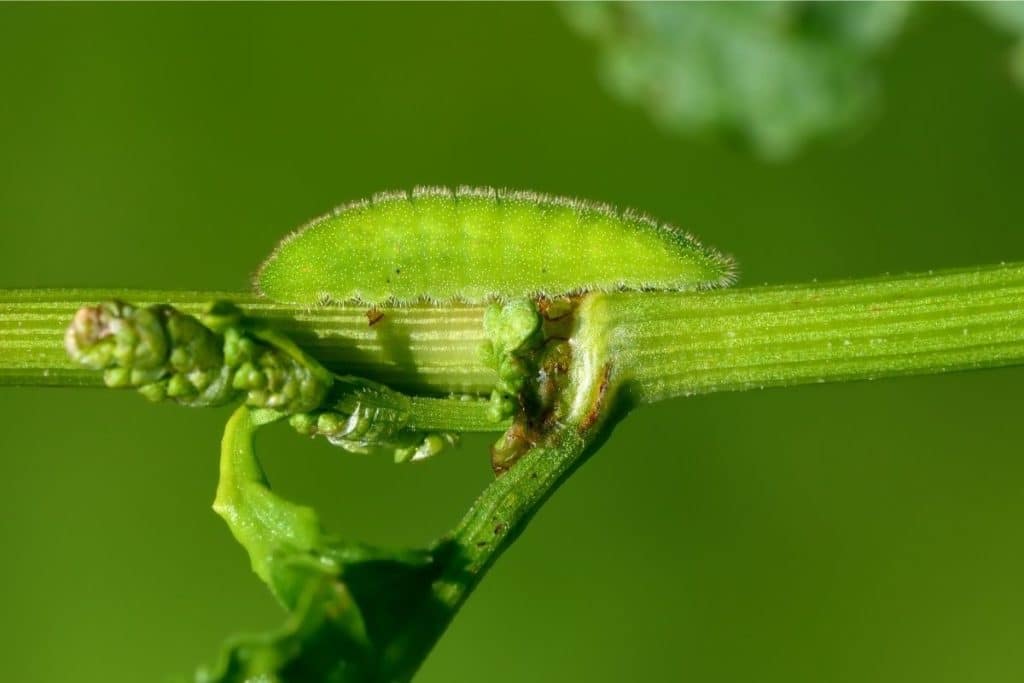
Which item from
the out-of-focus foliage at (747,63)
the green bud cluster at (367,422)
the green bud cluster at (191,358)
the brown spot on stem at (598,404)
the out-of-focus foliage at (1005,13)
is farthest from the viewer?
the out-of-focus foliage at (747,63)

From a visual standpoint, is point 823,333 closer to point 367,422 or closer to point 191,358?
point 367,422

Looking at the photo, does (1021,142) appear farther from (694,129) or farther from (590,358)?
(590,358)

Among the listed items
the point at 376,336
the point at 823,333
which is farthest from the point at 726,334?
the point at 376,336

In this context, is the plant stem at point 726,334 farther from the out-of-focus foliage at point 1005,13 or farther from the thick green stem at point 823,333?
the out-of-focus foliage at point 1005,13

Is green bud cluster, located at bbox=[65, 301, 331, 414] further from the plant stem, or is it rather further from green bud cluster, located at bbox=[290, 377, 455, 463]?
the plant stem

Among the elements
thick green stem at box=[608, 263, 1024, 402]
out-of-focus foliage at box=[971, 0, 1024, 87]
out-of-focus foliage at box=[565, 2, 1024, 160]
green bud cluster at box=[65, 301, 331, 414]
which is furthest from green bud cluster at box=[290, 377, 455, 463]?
out-of-focus foliage at box=[971, 0, 1024, 87]

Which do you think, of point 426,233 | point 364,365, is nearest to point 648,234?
point 426,233

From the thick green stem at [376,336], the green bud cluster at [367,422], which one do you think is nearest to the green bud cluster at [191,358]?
the green bud cluster at [367,422]
